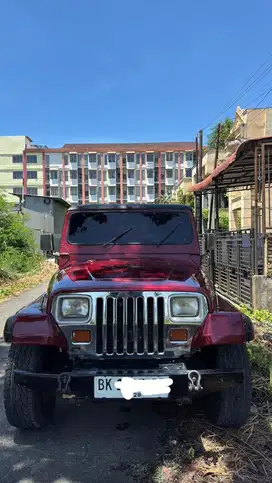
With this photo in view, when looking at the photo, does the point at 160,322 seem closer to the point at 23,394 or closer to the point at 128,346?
the point at 128,346

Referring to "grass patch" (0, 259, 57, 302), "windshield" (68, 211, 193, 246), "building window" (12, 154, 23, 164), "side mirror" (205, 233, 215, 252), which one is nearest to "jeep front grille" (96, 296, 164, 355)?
"windshield" (68, 211, 193, 246)

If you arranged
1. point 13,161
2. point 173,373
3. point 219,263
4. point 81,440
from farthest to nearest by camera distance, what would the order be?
point 13,161, point 219,263, point 81,440, point 173,373

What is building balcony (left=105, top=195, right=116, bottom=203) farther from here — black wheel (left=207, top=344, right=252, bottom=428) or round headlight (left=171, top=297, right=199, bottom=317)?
round headlight (left=171, top=297, right=199, bottom=317)

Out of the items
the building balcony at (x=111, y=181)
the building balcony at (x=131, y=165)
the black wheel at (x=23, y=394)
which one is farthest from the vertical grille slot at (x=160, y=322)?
the building balcony at (x=131, y=165)

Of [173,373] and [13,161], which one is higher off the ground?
[13,161]

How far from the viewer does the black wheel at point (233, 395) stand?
10.1 feet

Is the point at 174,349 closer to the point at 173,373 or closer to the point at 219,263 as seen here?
the point at 173,373

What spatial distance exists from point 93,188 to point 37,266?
196ft

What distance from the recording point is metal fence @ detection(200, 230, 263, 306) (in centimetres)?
768

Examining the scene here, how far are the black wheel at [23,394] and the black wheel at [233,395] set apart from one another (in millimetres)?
1287

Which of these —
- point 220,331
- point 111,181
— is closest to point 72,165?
point 111,181

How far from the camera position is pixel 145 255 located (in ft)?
14.3

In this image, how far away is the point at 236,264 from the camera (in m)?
8.76

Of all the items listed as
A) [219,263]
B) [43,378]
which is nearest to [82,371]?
[43,378]
